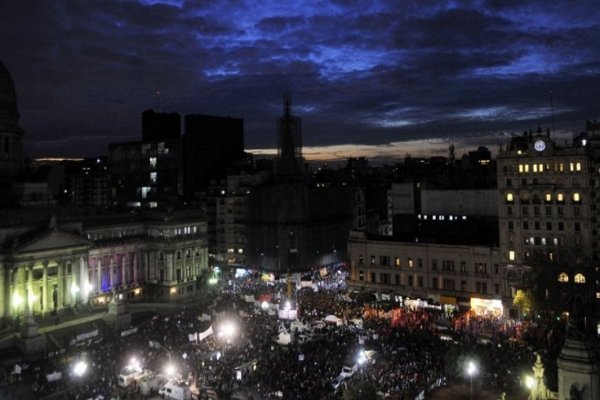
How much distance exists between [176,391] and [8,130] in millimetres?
54563

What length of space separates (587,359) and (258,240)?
78729 mm

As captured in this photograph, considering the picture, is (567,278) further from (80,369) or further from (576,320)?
(80,369)

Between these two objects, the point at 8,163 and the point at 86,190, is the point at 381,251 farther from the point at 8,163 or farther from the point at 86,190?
the point at 86,190

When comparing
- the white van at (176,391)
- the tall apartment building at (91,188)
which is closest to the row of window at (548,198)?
the white van at (176,391)

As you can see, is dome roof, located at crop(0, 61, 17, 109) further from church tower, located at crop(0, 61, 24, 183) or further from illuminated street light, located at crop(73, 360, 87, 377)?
illuminated street light, located at crop(73, 360, 87, 377)

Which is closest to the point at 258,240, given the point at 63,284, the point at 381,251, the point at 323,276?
the point at 323,276

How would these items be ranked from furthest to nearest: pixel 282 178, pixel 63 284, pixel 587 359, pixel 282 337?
pixel 282 178, pixel 63 284, pixel 282 337, pixel 587 359

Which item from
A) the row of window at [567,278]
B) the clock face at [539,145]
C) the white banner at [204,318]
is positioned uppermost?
the clock face at [539,145]

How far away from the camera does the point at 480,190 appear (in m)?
89.5

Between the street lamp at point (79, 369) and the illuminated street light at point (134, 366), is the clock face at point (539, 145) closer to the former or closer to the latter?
the illuminated street light at point (134, 366)

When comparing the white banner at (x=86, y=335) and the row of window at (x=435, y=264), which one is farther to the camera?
the row of window at (x=435, y=264)

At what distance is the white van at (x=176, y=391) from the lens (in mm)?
35250

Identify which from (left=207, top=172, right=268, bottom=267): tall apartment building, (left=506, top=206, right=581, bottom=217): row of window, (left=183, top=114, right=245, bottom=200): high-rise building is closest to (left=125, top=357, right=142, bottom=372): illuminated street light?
(left=506, top=206, right=581, bottom=217): row of window

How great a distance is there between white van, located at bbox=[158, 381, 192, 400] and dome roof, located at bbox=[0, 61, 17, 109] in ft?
179
